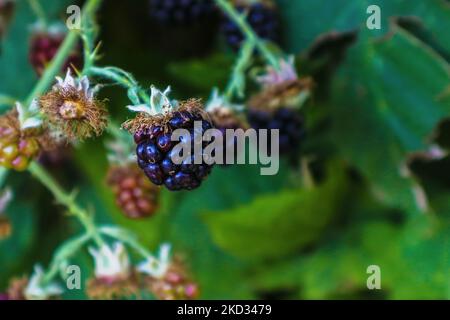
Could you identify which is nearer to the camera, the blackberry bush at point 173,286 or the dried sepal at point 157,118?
the dried sepal at point 157,118

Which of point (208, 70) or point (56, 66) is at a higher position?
point (208, 70)

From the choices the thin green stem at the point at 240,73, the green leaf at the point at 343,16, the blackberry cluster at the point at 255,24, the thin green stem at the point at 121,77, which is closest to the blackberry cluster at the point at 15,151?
the thin green stem at the point at 121,77

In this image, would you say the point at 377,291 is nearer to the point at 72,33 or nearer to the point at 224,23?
the point at 224,23

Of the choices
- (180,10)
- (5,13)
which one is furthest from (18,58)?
(180,10)

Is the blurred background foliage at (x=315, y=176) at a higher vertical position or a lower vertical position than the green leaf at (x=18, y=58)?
lower

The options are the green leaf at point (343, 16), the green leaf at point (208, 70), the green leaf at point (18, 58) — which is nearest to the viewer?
the green leaf at point (343, 16)

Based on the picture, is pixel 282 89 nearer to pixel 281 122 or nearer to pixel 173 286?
pixel 281 122

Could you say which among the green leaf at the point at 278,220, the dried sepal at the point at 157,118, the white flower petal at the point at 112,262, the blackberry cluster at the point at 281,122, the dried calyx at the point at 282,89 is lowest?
Answer: the white flower petal at the point at 112,262

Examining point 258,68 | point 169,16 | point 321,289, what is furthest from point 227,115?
point 321,289

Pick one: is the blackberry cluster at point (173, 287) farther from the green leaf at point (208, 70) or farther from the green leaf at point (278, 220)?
the green leaf at point (208, 70)
